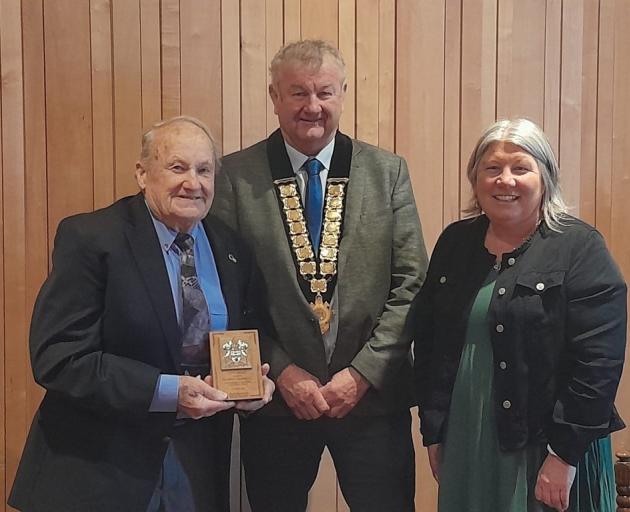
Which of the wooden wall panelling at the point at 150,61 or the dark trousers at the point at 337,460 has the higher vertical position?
the wooden wall panelling at the point at 150,61

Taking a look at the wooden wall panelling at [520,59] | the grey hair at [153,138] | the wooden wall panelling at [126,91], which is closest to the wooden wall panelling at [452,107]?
the wooden wall panelling at [520,59]

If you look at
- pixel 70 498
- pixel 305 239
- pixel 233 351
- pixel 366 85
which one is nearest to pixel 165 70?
pixel 366 85

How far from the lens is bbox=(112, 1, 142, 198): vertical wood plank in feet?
9.27

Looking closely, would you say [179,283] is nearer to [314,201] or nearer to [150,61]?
[314,201]

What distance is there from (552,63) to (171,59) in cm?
140

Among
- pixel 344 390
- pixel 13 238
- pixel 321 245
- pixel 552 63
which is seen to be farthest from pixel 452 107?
pixel 13 238

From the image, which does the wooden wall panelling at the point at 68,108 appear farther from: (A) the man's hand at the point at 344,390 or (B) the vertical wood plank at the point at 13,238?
(A) the man's hand at the point at 344,390

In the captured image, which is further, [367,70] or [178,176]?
[367,70]

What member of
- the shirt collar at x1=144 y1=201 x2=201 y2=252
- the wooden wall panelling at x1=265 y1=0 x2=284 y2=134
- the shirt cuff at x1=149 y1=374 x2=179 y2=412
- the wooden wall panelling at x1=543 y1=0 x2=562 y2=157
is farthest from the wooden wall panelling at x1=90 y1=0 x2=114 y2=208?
the wooden wall panelling at x1=543 y1=0 x2=562 y2=157

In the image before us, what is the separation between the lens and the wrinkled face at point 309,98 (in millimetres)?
2217

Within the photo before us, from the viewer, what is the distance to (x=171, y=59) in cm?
286

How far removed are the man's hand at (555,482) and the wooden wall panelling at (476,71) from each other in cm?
130

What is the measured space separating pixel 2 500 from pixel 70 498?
1.21 meters

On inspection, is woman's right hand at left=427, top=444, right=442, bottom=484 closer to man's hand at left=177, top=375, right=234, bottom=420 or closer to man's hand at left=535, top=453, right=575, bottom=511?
man's hand at left=535, top=453, right=575, bottom=511
